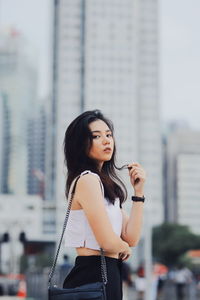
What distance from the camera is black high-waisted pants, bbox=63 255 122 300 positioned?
2787 millimetres

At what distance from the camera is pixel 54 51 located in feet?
418

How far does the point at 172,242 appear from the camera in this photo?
315 feet

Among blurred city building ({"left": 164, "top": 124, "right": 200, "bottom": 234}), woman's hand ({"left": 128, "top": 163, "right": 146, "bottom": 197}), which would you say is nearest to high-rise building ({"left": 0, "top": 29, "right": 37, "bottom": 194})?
blurred city building ({"left": 164, "top": 124, "right": 200, "bottom": 234})

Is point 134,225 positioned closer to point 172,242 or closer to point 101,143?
point 101,143

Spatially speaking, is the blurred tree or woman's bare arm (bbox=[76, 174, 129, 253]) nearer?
woman's bare arm (bbox=[76, 174, 129, 253])

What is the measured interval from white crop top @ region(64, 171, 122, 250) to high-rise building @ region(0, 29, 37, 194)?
150 metres

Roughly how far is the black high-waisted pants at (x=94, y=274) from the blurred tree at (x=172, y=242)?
92060mm

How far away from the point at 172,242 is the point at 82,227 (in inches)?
3712

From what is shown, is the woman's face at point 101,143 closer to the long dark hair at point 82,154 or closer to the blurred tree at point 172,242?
the long dark hair at point 82,154

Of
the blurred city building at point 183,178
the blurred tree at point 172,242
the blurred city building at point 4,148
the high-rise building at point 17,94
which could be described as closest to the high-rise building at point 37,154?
the high-rise building at point 17,94

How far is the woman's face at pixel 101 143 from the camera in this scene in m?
2.98

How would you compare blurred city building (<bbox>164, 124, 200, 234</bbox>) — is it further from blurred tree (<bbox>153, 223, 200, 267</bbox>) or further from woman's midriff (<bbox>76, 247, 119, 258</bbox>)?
woman's midriff (<bbox>76, 247, 119, 258</bbox>)

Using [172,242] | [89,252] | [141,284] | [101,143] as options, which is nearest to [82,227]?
[89,252]

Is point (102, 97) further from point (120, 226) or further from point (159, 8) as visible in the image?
point (120, 226)
